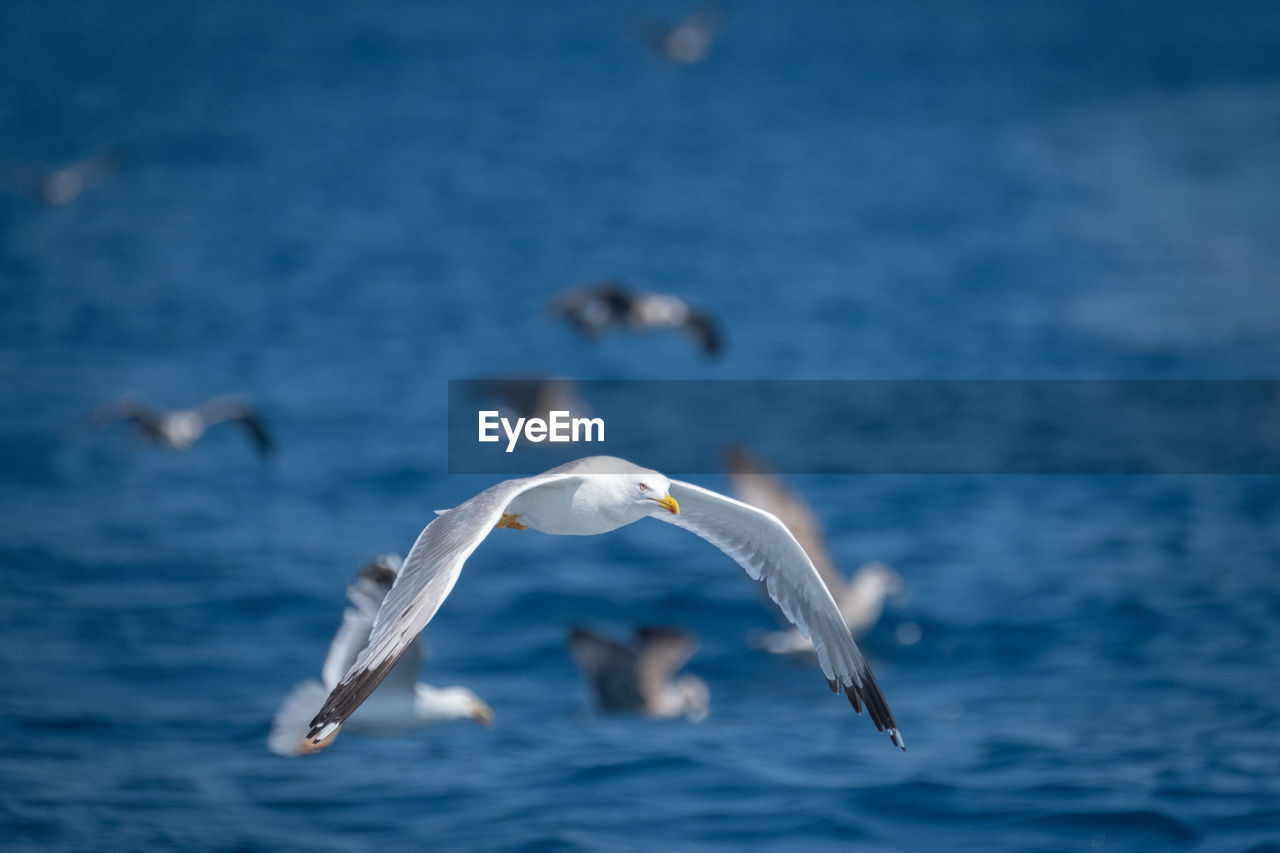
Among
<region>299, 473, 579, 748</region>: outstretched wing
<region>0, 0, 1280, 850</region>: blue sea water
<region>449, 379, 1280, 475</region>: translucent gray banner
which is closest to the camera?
<region>299, 473, 579, 748</region>: outstretched wing

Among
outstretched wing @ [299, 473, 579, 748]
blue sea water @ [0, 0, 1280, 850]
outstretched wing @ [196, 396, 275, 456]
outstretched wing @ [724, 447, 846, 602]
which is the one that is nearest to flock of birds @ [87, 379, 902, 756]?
outstretched wing @ [299, 473, 579, 748]

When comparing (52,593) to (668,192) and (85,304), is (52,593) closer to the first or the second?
(85,304)

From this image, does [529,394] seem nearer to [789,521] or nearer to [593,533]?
[789,521]

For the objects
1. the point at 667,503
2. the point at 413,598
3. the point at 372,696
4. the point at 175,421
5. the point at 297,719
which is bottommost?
the point at 413,598

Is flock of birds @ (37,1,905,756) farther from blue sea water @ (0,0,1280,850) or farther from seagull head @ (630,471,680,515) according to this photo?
blue sea water @ (0,0,1280,850)

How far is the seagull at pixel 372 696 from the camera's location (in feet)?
23.4

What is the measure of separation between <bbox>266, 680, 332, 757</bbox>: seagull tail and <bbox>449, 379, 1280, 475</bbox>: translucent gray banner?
939 centimetres

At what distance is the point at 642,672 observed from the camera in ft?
33.2

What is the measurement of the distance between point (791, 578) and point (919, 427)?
14.8 meters

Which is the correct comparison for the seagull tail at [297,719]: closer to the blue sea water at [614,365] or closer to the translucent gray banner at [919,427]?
the blue sea water at [614,365]

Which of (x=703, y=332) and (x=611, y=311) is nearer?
(x=611, y=311)

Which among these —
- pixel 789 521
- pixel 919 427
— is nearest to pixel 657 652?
pixel 789 521

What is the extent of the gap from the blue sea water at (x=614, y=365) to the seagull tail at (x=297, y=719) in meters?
1.31

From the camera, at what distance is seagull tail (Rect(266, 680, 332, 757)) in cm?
763
